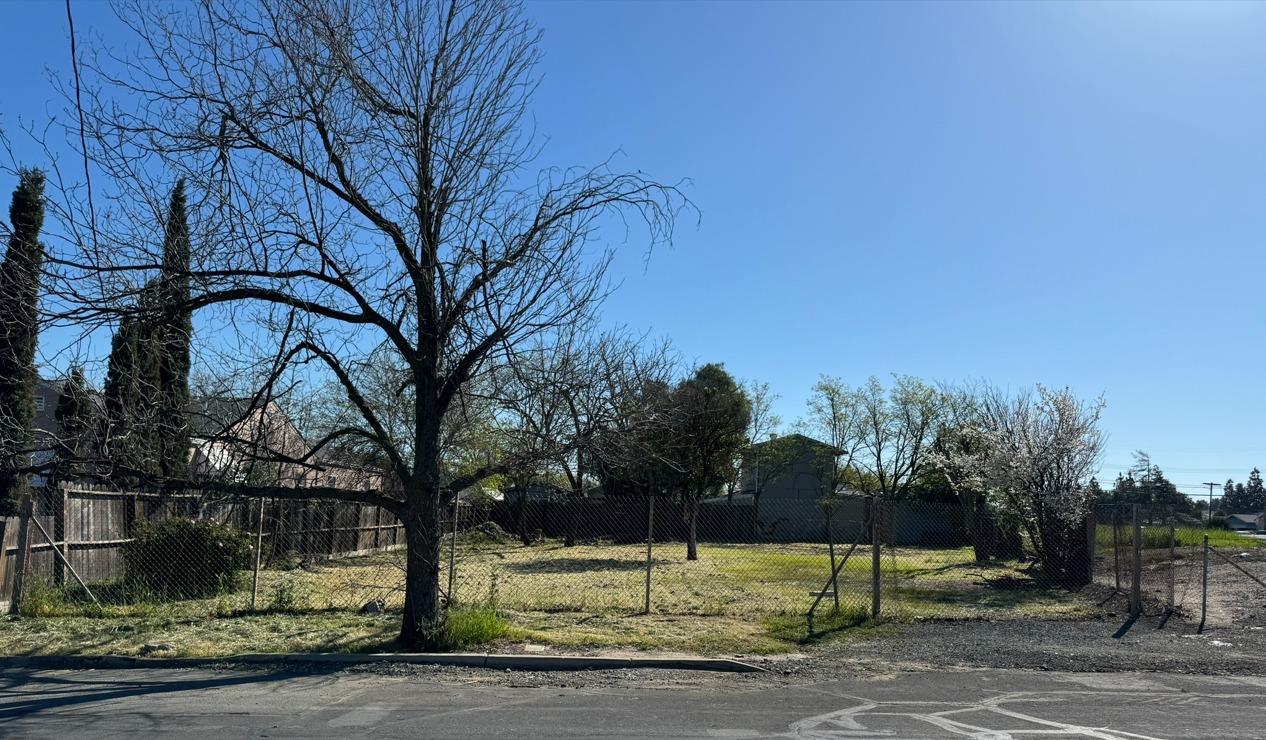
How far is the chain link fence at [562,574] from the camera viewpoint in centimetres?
1284

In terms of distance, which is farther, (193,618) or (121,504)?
(121,504)

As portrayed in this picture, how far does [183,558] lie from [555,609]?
6.31 metres

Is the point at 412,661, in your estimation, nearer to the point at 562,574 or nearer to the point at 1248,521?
the point at 562,574

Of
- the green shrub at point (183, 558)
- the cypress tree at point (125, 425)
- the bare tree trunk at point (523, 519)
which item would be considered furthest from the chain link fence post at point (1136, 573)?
the bare tree trunk at point (523, 519)

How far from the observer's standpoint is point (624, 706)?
7879 mm

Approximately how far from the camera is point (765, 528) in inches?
1508

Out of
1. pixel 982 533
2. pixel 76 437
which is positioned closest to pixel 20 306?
pixel 76 437

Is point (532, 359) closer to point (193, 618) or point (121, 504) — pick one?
point (193, 618)

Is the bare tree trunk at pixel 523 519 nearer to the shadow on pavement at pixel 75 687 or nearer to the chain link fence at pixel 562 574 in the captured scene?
the chain link fence at pixel 562 574

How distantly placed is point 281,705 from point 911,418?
47904mm

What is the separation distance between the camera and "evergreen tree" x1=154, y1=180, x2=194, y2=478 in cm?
910

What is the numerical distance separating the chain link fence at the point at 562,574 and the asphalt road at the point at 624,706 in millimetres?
2513

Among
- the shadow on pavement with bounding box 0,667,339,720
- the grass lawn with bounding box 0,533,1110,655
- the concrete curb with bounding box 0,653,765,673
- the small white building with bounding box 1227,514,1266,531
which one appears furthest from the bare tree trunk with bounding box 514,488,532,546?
the small white building with bounding box 1227,514,1266,531

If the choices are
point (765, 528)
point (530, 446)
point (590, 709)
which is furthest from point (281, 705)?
point (765, 528)
